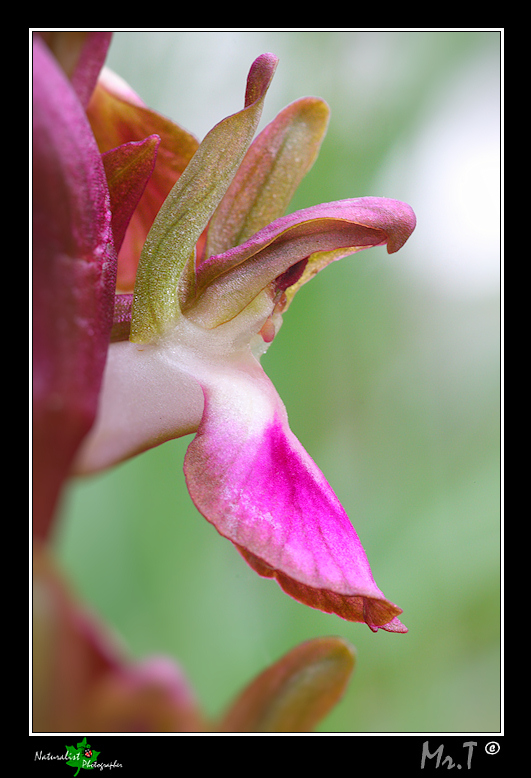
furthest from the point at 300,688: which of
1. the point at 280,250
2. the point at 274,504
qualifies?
the point at 280,250

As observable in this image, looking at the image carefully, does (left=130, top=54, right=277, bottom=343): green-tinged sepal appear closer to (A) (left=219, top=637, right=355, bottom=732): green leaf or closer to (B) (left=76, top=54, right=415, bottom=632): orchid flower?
(B) (left=76, top=54, right=415, bottom=632): orchid flower

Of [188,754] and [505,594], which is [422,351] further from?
[188,754]

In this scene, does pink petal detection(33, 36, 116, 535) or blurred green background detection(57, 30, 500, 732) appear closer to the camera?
pink petal detection(33, 36, 116, 535)

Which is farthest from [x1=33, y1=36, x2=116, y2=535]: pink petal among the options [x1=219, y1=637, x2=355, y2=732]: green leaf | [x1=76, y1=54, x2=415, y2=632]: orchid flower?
[x1=219, y1=637, x2=355, y2=732]: green leaf

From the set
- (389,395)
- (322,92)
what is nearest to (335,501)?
(389,395)

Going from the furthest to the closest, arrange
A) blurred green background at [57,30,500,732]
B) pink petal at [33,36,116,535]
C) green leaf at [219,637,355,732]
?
blurred green background at [57,30,500,732] < green leaf at [219,637,355,732] < pink petal at [33,36,116,535]

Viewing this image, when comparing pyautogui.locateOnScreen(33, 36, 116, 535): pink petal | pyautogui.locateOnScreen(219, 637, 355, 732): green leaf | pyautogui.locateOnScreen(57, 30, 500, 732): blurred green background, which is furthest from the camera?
pyautogui.locateOnScreen(57, 30, 500, 732): blurred green background

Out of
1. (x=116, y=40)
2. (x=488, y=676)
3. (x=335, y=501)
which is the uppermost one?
(x=116, y=40)
